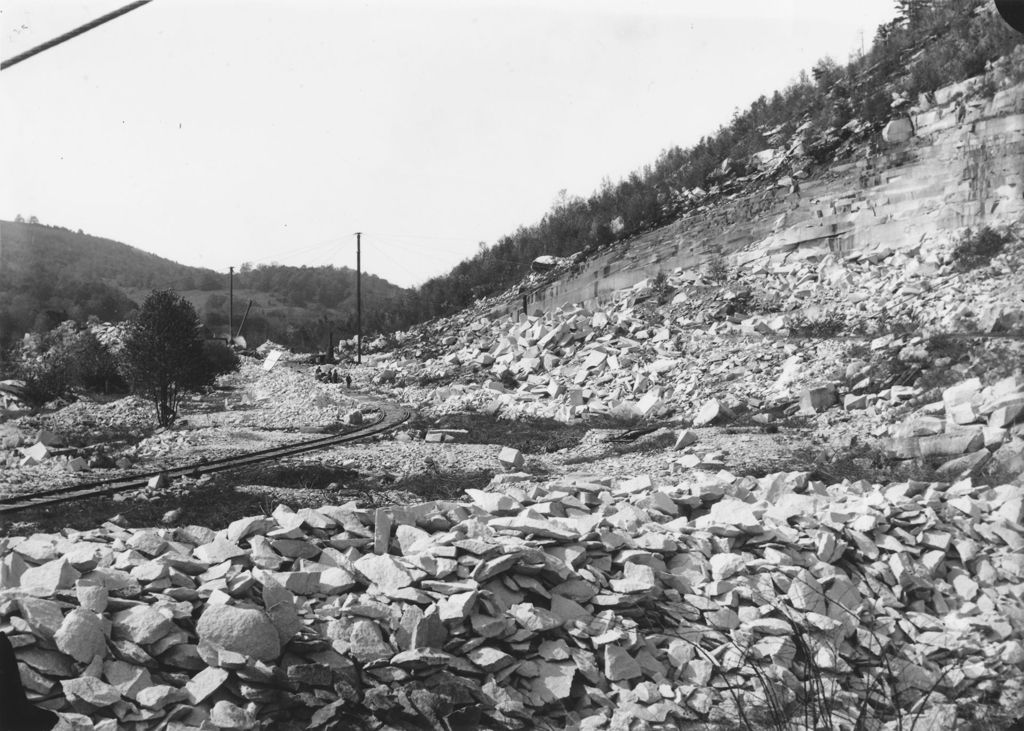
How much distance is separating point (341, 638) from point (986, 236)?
1606 centimetres

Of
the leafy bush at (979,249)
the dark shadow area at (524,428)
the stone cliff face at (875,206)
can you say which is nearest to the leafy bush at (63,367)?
the dark shadow area at (524,428)

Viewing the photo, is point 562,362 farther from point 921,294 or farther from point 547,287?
point 921,294

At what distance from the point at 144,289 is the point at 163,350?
1.47 m

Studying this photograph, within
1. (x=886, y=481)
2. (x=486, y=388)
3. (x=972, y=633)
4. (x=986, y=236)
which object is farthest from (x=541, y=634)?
(x=986, y=236)

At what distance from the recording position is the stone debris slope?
340cm

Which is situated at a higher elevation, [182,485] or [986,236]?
[986,236]

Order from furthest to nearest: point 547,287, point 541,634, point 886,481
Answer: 1. point 547,287
2. point 886,481
3. point 541,634

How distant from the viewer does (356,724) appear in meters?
3.52

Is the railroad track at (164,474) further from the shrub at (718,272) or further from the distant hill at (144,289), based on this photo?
the shrub at (718,272)

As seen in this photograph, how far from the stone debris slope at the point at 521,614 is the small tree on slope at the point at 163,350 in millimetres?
8977

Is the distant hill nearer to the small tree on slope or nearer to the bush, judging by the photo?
the bush

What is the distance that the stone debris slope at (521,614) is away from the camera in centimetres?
340

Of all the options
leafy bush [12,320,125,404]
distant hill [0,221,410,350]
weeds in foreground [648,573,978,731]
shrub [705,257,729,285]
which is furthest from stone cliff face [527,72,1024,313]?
weeds in foreground [648,573,978,731]

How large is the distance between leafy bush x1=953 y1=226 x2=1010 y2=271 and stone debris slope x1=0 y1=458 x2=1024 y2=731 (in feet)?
34.4
